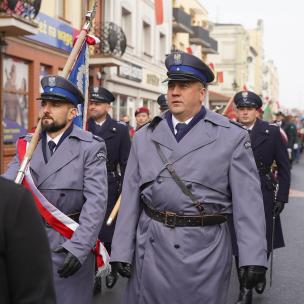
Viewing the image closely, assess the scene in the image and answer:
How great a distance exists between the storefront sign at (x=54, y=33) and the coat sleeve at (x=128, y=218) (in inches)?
483

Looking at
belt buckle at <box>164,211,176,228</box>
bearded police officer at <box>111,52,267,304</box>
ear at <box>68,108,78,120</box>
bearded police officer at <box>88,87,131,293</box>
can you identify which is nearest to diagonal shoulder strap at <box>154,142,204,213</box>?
bearded police officer at <box>111,52,267,304</box>

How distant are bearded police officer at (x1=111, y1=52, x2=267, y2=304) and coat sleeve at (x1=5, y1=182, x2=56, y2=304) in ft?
5.61

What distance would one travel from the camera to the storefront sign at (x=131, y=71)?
24.0 metres

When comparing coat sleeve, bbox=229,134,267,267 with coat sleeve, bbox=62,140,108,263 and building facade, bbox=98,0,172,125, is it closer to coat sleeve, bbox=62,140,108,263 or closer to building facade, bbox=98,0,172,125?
coat sleeve, bbox=62,140,108,263

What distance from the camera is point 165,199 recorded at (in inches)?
138

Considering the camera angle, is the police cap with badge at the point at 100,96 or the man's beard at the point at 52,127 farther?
the police cap with badge at the point at 100,96

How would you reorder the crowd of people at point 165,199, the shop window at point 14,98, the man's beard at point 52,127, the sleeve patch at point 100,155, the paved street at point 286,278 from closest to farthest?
the crowd of people at point 165,199
the man's beard at point 52,127
the sleeve patch at point 100,155
the paved street at point 286,278
the shop window at point 14,98

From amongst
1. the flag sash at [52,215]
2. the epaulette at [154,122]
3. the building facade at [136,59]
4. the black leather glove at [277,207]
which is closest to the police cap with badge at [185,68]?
the epaulette at [154,122]

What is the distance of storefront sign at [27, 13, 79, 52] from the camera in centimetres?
1587

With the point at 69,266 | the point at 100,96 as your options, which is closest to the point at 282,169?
the point at 100,96

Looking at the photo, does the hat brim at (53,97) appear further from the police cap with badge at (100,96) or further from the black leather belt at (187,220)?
the police cap with badge at (100,96)

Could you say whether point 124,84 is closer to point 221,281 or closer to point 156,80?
point 156,80

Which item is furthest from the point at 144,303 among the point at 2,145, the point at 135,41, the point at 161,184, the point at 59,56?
the point at 135,41

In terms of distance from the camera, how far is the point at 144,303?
11.6ft
